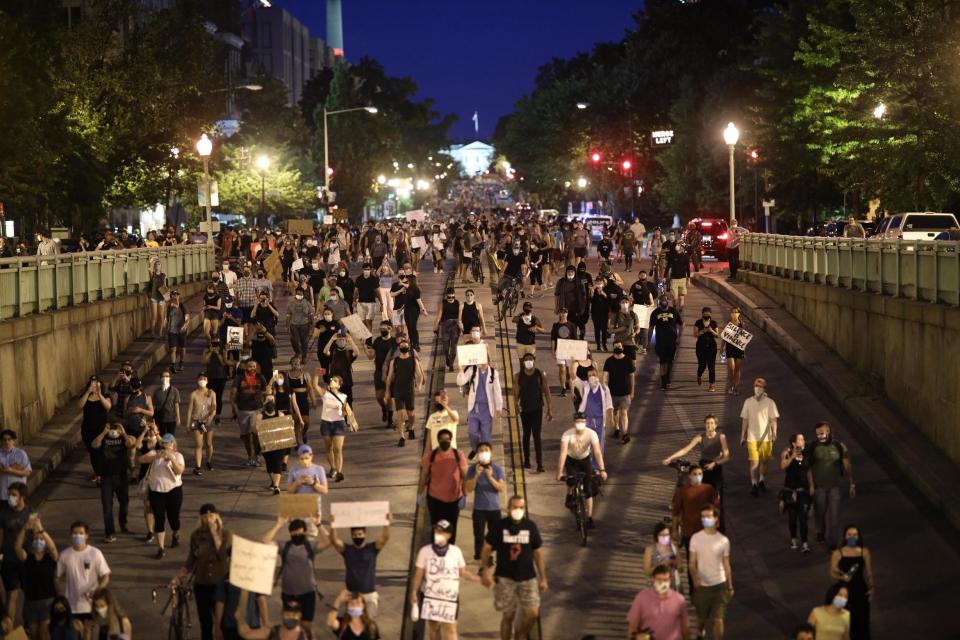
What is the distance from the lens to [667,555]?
48.3 feet

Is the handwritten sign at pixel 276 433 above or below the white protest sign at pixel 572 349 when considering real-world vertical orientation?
below

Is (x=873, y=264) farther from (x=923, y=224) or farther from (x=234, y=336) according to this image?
(x=234, y=336)

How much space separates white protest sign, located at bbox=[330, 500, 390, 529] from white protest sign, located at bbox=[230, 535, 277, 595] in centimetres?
79

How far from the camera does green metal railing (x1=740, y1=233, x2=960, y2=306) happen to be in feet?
78.5

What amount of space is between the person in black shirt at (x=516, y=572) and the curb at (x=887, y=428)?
23.8ft

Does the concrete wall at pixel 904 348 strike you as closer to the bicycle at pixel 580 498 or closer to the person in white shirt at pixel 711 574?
the bicycle at pixel 580 498

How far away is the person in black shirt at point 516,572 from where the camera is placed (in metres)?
14.5

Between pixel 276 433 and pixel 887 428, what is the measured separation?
380 inches

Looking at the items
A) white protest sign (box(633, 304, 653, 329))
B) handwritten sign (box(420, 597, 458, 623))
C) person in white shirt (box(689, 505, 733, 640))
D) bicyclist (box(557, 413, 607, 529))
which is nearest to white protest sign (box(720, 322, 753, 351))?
white protest sign (box(633, 304, 653, 329))

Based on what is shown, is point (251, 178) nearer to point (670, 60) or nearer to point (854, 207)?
point (670, 60)

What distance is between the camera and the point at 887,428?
Result: 2417 cm

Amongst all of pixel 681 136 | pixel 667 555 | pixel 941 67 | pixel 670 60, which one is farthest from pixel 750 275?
pixel 670 60

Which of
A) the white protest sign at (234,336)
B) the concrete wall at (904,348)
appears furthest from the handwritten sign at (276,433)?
the concrete wall at (904,348)

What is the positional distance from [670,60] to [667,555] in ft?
251
